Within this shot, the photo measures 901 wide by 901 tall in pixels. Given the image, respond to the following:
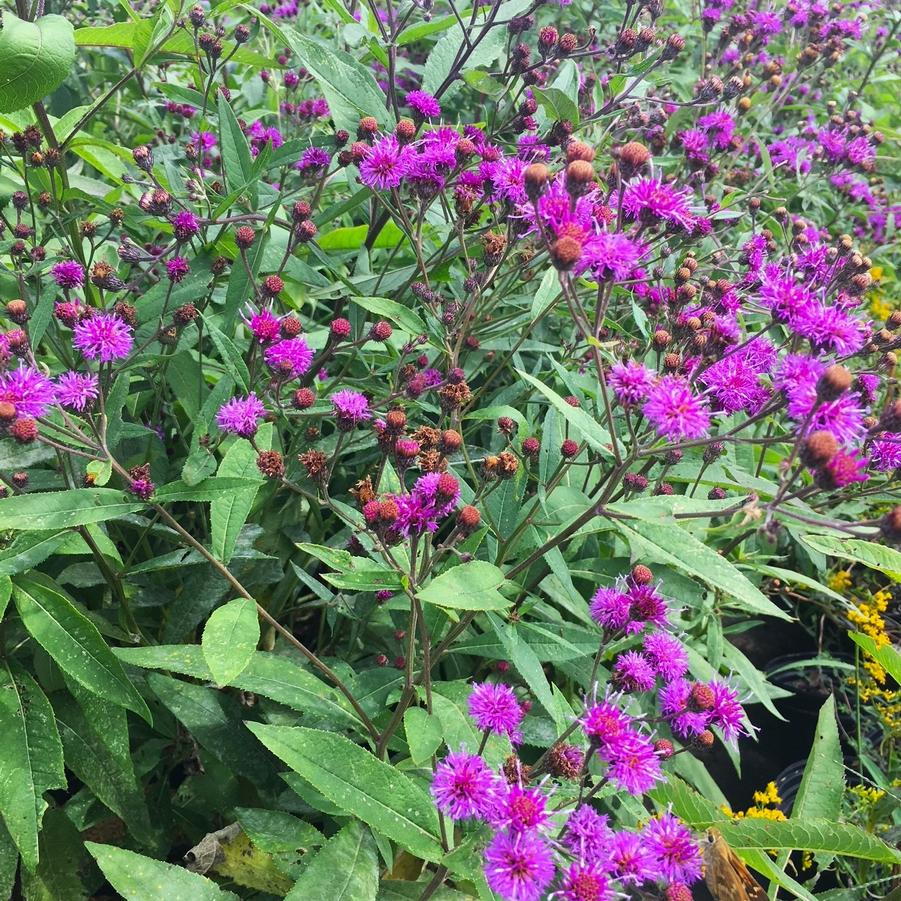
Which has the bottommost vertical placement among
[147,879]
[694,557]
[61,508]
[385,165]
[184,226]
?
[147,879]

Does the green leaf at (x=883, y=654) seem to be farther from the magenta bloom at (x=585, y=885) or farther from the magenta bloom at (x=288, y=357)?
the magenta bloom at (x=288, y=357)

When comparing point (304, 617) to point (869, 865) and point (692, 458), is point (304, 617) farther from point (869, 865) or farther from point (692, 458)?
point (869, 865)

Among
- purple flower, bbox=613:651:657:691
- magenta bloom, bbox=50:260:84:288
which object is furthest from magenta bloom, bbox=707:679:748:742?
magenta bloom, bbox=50:260:84:288

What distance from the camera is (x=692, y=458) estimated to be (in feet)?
8.16

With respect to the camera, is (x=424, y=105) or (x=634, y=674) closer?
(x=634, y=674)

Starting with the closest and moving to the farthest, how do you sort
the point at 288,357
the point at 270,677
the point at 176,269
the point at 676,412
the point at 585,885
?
the point at 585,885 → the point at 676,412 → the point at 270,677 → the point at 288,357 → the point at 176,269

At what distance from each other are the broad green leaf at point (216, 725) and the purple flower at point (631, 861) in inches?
38.7

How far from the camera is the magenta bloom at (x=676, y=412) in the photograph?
1422mm

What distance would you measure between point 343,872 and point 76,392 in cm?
109

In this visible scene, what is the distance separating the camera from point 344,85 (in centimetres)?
223

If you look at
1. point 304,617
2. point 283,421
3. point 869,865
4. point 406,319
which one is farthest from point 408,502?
point 869,865

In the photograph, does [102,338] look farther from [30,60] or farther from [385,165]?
[385,165]

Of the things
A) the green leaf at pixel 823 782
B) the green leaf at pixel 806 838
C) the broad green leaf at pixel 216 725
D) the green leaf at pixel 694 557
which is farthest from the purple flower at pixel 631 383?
the green leaf at pixel 823 782

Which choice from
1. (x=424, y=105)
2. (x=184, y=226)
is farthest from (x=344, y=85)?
(x=184, y=226)
